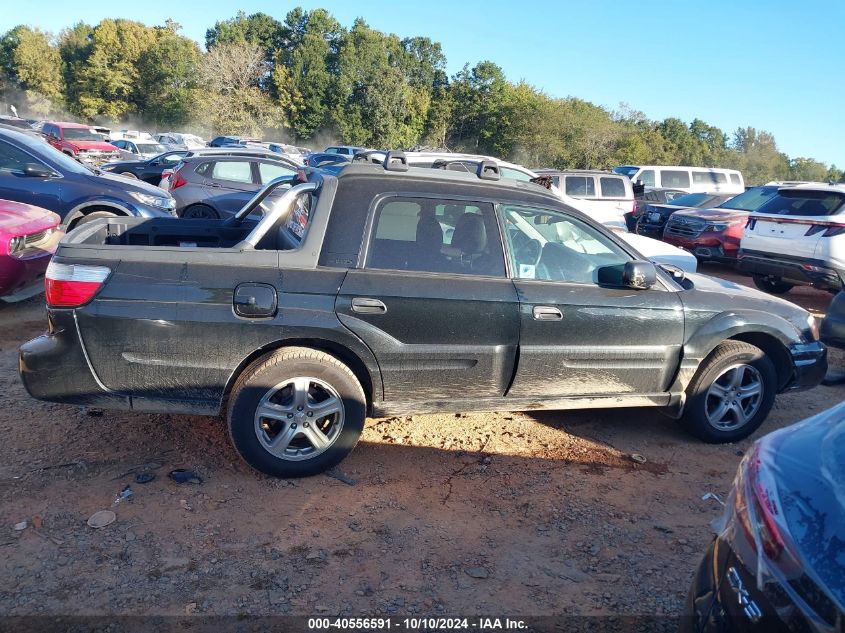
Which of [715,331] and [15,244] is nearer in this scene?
[715,331]

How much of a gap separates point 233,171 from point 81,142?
1665 centimetres

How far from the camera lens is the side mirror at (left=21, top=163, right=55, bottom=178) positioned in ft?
25.9

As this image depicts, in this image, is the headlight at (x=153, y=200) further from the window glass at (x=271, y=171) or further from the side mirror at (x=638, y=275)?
the side mirror at (x=638, y=275)

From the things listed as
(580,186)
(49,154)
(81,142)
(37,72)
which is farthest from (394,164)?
(37,72)

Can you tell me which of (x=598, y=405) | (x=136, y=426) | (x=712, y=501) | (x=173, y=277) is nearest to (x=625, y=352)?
(x=598, y=405)

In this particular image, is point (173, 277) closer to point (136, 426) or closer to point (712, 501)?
point (136, 426)

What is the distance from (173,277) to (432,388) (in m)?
1.61

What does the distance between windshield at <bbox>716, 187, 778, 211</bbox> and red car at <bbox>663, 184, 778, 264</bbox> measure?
0.8 inches

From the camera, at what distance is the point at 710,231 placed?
12.2m

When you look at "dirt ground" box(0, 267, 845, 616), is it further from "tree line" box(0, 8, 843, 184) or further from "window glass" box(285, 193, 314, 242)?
"tree line" box(0, 8, 843, 184)

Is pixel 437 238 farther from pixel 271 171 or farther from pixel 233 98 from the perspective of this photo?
pixel 233 98

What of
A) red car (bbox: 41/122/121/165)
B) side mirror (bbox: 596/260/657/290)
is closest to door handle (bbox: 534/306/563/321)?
side mirror (bbox: 596/260/657/290)

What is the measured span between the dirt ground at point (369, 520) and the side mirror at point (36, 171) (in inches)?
162

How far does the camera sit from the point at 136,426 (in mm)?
4367
